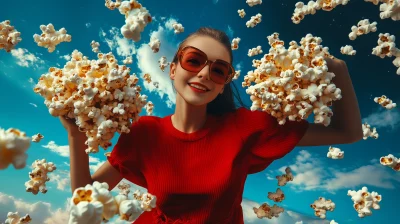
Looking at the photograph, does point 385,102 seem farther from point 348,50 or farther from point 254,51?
point 254,51

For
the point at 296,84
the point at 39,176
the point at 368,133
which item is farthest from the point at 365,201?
the point at 39,176

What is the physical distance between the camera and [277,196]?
94.4 inches

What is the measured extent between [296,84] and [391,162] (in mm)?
1400

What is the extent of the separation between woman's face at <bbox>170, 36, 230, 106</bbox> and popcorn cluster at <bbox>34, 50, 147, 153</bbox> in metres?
0.30

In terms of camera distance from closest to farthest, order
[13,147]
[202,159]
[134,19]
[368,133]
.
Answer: [13,147], [134,19], [202,159], [368,133]

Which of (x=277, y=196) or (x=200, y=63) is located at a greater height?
(x=200, y=63)

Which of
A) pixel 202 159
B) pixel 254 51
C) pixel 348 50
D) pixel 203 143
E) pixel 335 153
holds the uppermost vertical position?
pixel 254 51

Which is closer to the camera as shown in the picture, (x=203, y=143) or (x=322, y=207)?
(x=203, y=143)

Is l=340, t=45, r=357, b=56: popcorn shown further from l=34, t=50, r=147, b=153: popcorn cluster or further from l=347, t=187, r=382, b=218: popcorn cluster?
l=34, t=50, r=147, b=153: popcorn cluster

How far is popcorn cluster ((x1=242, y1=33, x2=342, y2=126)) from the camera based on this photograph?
5.23ft

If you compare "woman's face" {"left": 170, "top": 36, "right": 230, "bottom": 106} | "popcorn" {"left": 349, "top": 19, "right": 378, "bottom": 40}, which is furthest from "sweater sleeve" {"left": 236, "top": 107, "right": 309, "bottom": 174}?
"popcorn" {"left": 349, "top": 19, "right": 378, "bottom": 40}

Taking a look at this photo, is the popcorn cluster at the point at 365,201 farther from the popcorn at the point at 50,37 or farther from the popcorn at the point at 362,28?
the popcorn at the point at 50,37

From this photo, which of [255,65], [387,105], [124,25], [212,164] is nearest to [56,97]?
[124,25]

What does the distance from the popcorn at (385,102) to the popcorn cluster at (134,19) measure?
7.22ft
